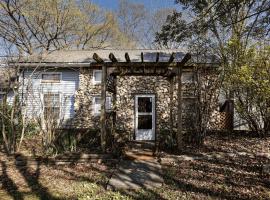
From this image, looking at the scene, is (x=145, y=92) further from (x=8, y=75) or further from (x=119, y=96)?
(x=8, y=75)

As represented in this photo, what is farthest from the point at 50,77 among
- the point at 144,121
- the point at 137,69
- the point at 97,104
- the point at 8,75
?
the point at 137,69

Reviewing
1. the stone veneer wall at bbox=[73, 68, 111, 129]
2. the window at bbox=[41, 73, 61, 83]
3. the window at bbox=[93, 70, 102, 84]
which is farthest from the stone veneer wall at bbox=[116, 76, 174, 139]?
the window at bbox=[41, 73, 61, 83]

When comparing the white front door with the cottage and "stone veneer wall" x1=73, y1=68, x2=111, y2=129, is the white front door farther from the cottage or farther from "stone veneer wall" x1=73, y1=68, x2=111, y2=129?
"stone veneer wall" x1=73, y1=68, x2=111, y2=129

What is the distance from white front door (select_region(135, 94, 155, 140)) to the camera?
40.9 ft

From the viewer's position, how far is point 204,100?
979cm

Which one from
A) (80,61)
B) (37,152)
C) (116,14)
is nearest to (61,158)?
(37,152)

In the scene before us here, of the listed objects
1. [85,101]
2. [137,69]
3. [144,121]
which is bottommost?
[144,121]

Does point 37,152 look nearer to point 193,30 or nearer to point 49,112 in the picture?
point 49,112

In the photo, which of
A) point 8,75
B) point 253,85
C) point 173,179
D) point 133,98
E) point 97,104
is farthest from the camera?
point 97,104

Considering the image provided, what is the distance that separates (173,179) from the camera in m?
6.04

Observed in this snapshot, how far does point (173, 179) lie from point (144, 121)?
21.5ft

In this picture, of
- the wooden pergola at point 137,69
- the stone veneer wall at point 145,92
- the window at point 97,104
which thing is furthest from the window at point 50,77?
the wooden pergola at point 137,69

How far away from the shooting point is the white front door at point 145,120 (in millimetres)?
12453

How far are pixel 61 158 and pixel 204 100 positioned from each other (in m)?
→ 5.16
